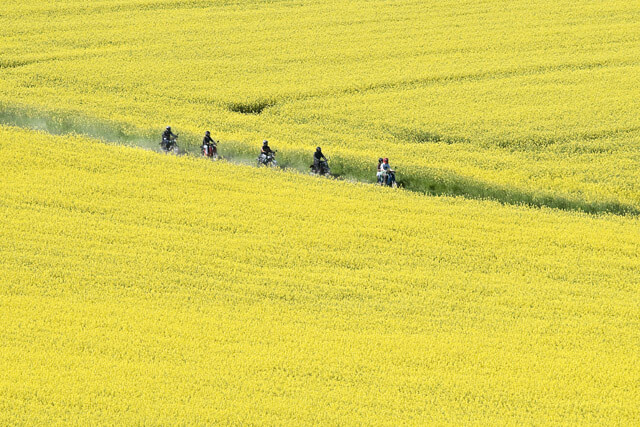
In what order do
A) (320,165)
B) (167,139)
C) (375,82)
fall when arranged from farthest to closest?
(375,82), (167,139), (320,165)

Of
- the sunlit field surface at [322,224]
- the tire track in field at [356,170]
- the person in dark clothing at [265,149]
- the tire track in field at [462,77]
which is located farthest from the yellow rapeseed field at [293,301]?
the tire track in field at [462,77]

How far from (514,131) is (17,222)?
1628 centimetres

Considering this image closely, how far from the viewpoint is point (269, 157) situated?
27.5 meters

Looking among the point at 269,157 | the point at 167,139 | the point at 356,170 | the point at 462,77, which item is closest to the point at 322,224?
the point at 269,157

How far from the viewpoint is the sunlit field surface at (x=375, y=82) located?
28.3 metres

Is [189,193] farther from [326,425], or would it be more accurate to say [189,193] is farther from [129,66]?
[129,66]

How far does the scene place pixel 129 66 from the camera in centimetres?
3741

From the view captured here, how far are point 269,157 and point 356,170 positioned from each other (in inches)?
103

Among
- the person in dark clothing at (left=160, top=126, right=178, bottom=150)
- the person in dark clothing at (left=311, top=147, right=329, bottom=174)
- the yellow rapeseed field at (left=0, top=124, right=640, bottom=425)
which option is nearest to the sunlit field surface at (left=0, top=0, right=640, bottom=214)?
the person in dark clothing at (left=311, top=147, right=329, bottom=174)

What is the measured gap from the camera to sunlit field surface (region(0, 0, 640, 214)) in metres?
28.3

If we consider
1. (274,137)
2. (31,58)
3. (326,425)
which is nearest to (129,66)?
(31,58)

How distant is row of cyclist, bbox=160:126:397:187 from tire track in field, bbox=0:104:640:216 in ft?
2.30

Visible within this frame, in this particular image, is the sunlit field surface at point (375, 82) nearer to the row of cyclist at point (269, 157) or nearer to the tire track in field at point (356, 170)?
the tire track in field at point (356, 170)

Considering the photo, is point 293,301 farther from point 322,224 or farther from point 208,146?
point 208,146
